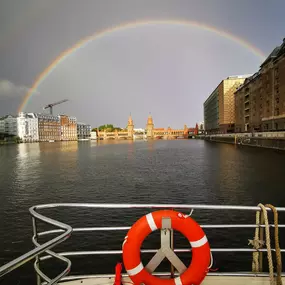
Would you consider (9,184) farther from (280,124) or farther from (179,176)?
(280,124)

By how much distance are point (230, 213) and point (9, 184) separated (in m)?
22.8

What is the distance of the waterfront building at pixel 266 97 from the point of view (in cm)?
6612

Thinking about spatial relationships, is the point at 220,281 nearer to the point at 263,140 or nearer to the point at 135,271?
the point at 135,271

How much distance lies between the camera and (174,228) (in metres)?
4.37

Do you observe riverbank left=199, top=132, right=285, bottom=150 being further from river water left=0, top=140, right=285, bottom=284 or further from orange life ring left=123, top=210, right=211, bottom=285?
orange life ring left=123, top=210, right=211, bottom=285

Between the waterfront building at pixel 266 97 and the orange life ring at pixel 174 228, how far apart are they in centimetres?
6789

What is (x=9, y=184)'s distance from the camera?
2727 cm

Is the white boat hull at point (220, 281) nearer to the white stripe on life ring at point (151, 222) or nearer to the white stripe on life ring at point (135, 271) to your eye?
the white stripe on life ring at point (135, 271)

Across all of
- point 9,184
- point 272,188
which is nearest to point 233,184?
point 272,188

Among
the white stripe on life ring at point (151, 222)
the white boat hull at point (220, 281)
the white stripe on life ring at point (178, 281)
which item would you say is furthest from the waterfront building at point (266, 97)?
the white stripe on life ring at point (151, 222)

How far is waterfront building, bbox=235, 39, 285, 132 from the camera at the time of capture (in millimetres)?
66125

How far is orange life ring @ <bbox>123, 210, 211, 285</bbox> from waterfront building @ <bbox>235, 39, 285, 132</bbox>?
2673 inches

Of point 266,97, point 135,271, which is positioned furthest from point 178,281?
point 266,97

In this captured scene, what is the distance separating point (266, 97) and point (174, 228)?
271 feet
